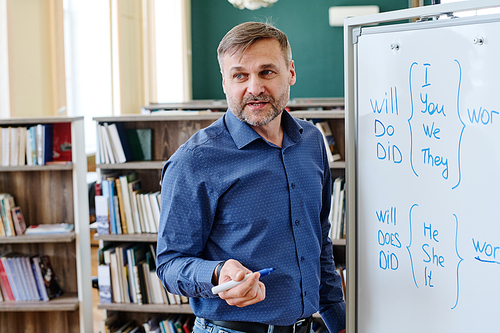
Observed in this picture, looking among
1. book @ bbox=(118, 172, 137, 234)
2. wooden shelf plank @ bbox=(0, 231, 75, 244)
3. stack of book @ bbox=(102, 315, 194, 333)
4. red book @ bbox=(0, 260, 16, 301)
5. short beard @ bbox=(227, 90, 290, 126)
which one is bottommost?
stack of book @ bbox=(102, 315, 194, 333)

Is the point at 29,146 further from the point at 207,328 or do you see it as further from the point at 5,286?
the point at 207,328

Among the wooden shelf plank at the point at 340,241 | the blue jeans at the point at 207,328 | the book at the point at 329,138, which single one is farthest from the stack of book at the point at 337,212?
the blue jeans at the point at 207,328

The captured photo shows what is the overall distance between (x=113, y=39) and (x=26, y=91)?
7.49 feet

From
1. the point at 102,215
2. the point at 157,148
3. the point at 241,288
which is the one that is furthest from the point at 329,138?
the point at 241,288

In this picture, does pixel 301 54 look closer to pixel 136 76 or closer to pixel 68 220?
pixel 136 76

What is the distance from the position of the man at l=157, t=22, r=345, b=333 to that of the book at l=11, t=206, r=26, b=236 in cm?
227

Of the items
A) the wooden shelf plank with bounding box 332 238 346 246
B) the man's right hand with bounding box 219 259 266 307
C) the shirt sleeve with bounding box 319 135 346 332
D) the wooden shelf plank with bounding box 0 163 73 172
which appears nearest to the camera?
the man's right hand with bounding box 219 259 266 307

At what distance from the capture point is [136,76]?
25.2 feet

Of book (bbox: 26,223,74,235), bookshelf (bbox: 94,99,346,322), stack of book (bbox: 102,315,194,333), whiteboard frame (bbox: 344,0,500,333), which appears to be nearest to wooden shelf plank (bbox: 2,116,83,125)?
bookshelf (bbox: 94,99,346,322)

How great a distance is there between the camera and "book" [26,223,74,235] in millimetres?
3283

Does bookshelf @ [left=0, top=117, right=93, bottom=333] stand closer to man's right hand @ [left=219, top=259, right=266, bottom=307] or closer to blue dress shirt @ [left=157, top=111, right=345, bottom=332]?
blue dress shirt @ [left=157, top=111, right=345, bottom=332]

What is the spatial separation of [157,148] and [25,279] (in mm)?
1205

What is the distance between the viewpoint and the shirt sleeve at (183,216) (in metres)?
1.35

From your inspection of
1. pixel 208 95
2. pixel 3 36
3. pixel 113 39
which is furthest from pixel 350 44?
pixel 208 95
